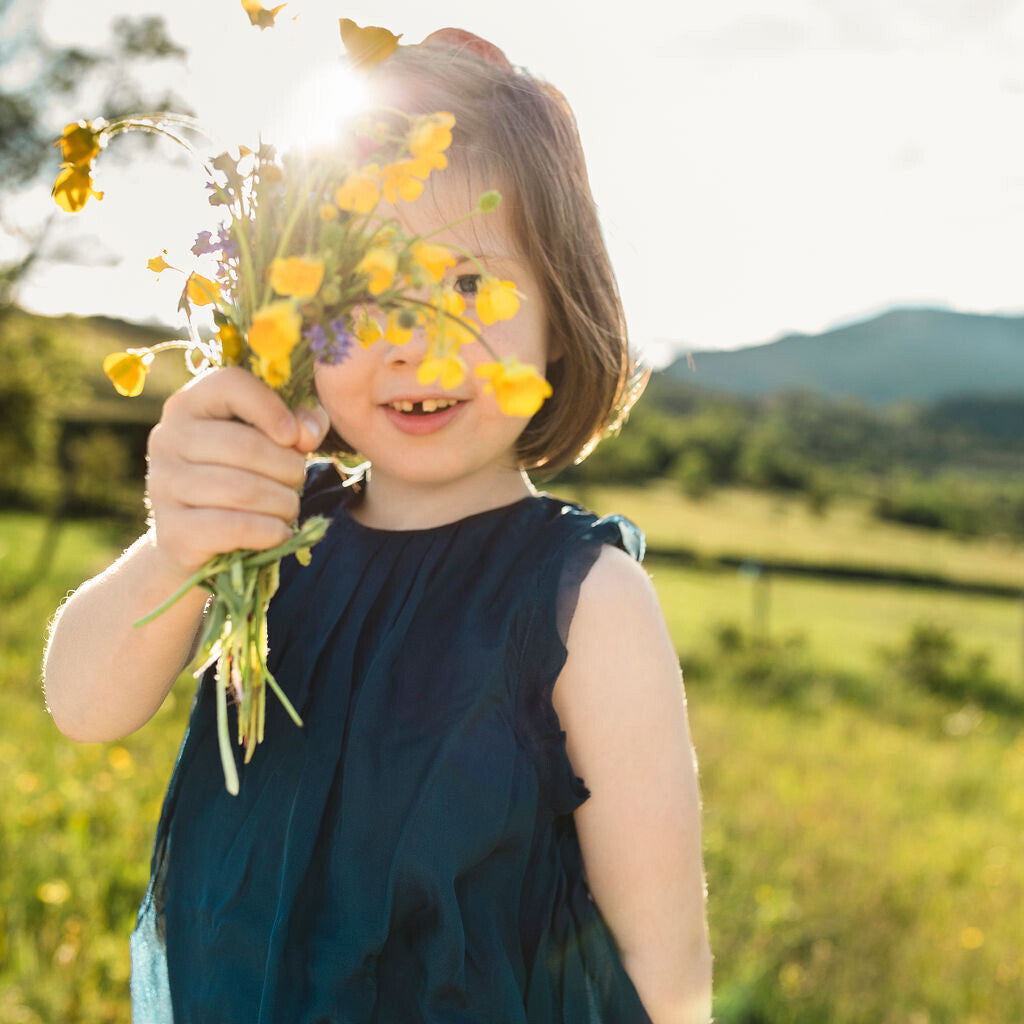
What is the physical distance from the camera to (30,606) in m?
7.71

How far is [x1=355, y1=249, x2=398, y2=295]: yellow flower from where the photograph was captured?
82 cm

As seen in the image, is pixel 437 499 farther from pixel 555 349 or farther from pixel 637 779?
pixel 637 779

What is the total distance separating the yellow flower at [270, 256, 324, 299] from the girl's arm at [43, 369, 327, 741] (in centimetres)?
23

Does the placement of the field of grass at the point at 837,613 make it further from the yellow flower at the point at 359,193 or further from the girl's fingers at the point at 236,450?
the yellow flower at the point at 359,193

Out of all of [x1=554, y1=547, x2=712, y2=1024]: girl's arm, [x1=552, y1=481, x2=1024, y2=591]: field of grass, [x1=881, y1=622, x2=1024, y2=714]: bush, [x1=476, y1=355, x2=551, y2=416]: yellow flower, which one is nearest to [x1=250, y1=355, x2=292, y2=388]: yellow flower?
[x1=476, y1=355, x2=551, y2=416]: yellow flower

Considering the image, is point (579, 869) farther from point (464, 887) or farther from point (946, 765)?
point (946, 765)

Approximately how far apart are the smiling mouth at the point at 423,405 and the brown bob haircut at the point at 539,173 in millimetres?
281

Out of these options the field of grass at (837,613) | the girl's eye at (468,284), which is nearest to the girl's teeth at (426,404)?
the girl's eye at (468,284)

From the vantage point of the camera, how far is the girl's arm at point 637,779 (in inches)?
51.0

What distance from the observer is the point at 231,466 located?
40.3 inches

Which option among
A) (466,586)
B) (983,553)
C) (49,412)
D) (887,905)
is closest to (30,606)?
(49,412)

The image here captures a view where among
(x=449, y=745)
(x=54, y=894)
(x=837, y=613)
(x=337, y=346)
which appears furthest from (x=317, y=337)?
(x=837, y=613)

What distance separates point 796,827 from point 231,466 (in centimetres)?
422

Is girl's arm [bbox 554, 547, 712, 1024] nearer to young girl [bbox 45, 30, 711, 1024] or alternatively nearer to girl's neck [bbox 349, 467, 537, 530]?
young girl [bbox 45, 30, 711, 1024]
